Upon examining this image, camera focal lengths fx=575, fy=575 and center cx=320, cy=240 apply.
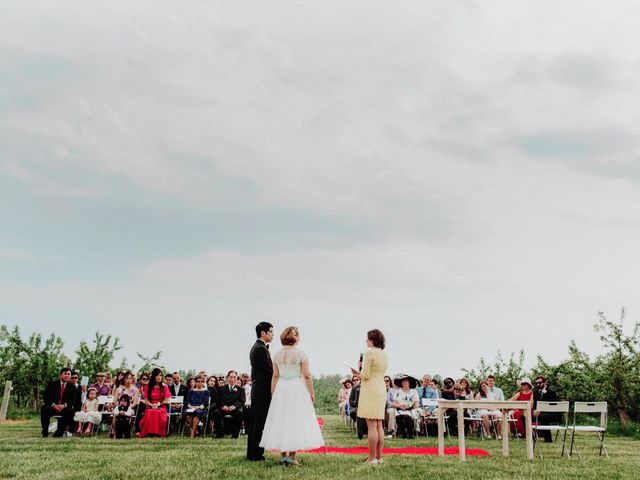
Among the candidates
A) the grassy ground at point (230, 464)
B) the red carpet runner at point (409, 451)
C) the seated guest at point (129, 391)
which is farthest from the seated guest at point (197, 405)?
the red carpet runner at point (409, 451)

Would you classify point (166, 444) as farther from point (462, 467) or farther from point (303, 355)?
point (462, 467)

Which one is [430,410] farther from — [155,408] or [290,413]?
[290,413]

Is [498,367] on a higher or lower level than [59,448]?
higher

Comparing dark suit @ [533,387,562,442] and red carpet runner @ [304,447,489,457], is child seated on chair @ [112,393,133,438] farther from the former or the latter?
dark suit @ [533,387,562,442]

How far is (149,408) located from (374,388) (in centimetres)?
831

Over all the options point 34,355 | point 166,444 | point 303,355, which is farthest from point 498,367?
point 34,355

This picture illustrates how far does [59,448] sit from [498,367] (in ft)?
59.6

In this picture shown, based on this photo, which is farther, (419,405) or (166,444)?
(419,405)

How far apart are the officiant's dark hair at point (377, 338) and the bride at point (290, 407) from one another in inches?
40.6

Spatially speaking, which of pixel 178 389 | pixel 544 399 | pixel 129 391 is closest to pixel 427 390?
pixel 544 399

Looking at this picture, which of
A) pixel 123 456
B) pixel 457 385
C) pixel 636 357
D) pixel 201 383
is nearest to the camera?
pixel 123 456

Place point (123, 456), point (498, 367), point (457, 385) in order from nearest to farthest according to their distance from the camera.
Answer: point (123, 456), point (457, 385), point (498, 367)

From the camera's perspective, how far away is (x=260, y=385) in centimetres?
890

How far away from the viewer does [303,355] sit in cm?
861
